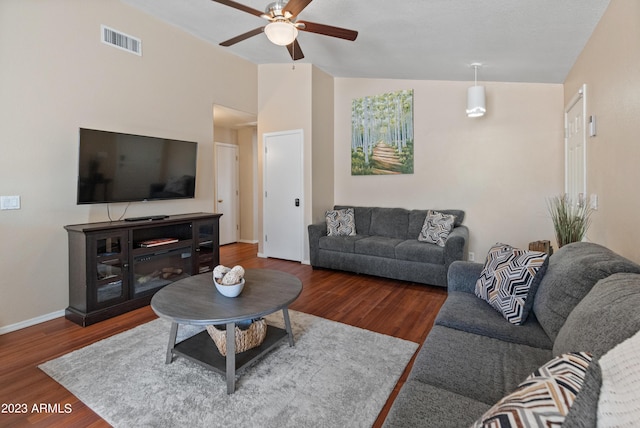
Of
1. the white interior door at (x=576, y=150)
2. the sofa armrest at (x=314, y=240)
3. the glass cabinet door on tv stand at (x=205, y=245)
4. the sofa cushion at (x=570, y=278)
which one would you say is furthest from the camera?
the sofa armrest at (x=314, y=240)

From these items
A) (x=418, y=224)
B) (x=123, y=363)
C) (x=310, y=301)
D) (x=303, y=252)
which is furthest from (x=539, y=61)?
(x=123, y=363)

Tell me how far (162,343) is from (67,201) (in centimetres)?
171

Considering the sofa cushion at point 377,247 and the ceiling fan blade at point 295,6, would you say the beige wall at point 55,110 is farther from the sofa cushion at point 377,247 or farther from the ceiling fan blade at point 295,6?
the sofa cushion at point 377,247

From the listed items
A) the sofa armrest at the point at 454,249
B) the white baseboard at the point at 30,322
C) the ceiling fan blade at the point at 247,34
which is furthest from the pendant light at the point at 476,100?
the white baseboard at the point at 30,322

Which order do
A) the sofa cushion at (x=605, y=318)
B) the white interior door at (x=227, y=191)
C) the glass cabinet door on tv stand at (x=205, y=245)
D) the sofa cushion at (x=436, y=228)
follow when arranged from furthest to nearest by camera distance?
the white interior door at (x=227, y=191) → the sofa cushion at (x=436, y=228) → the glass cabinet door on tv stand at (x=205, y=245) → the sofa cushion at (x=605, y=318)

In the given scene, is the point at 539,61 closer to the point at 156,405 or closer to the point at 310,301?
the point at 310,301

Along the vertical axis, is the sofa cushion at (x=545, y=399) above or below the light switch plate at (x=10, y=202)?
below

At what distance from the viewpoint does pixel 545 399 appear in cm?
67

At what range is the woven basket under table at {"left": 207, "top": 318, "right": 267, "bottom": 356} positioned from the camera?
6.67 ft

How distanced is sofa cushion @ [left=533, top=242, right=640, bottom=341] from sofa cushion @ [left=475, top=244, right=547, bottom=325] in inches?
2.2

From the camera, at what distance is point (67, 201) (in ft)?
9.78

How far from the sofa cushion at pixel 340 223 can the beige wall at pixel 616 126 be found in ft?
9.05

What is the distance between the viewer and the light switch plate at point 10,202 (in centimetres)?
259

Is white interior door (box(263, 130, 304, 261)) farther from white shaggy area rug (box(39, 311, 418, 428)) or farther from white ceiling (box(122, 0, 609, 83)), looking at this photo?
white shaggy area rug (box(39, 311, 418, 428))
